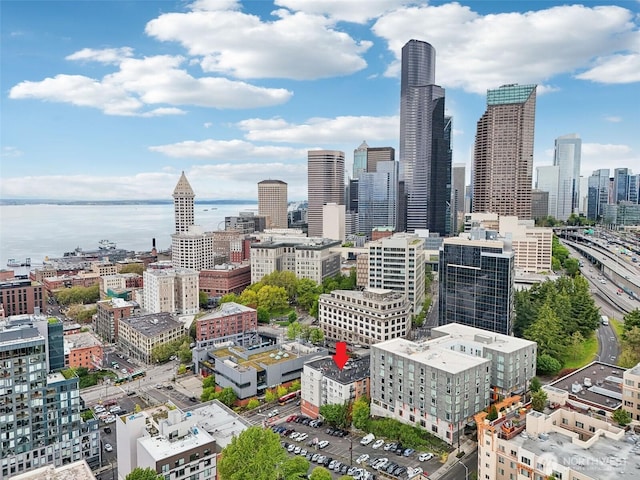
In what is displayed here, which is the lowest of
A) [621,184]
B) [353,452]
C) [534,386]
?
[353,452]

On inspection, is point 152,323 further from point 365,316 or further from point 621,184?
point 621,184

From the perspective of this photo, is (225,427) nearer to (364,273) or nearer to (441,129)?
(364,273)

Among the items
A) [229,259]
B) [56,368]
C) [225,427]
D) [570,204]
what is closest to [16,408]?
[56,368]

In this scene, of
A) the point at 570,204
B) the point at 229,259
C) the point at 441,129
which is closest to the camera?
the point at 229,259

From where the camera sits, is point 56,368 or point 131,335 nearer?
point 56,368

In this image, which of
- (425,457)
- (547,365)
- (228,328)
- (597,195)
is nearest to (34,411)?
(425,457)

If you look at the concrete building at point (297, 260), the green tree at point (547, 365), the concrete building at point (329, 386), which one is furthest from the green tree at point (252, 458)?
the concrete building at point (297, 260)
